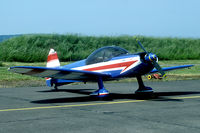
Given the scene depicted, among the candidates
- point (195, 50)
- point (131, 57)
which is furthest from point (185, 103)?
point (195, 50)

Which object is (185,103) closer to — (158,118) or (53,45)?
(158,118)

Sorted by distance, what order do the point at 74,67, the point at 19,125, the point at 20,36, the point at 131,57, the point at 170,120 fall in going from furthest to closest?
the point at 20,36
the point at 74,67
the point at 131,57
the point at 170,120
the point at 19,125

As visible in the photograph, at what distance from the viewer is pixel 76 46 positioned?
4347 cm

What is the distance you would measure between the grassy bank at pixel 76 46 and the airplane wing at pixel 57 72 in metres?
26.0

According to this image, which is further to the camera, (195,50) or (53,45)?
(195,50)

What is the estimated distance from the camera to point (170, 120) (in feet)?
23.1

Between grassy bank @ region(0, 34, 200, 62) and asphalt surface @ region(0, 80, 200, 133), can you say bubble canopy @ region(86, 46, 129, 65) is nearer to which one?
asphalt surface @ region(0, 80, 200, 133)

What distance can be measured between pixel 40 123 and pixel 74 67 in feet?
19.5

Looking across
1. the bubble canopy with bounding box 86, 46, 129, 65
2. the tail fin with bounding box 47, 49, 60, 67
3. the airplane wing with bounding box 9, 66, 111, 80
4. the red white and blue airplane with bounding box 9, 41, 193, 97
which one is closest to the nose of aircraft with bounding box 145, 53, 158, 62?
the red white and blue airplane with bounding box 9, 41, 193, 97

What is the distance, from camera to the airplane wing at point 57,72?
9938 mm

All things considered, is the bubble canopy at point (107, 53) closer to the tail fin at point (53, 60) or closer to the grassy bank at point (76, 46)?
the tail fin at point (53, 60)

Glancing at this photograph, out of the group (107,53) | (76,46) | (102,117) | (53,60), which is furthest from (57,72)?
(76,46)

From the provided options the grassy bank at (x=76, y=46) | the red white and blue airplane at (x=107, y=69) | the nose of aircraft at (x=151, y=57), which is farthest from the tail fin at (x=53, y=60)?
the grassy bank at (x=76, y=46)

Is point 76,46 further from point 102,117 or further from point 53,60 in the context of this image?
point 102,117
